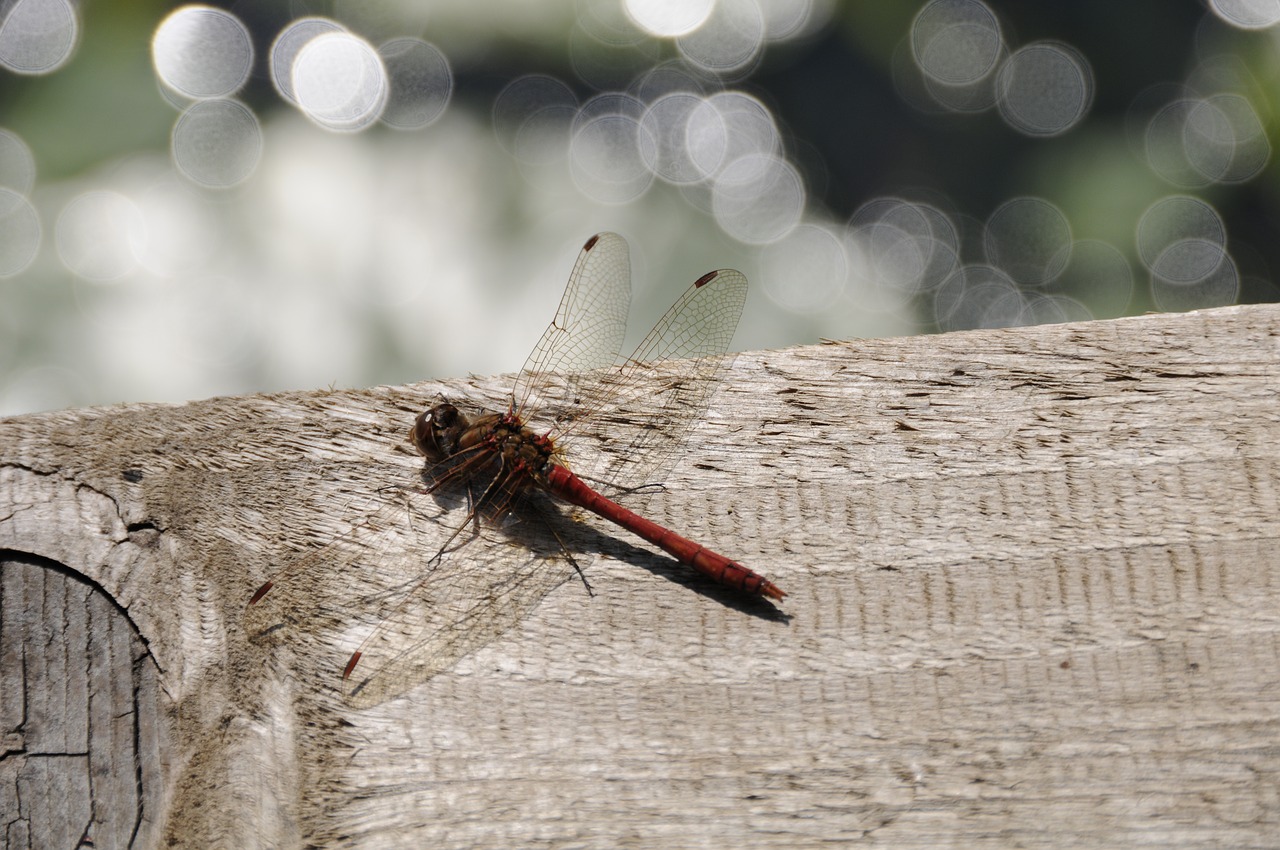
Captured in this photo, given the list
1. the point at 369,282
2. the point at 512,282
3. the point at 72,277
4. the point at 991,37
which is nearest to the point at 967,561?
the point at 512,282

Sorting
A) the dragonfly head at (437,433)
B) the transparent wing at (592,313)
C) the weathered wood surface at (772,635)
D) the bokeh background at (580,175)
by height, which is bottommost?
the weathered wood surface at (772,635)

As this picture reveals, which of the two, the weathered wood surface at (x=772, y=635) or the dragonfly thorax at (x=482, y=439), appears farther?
the dragonfly thorax at (x=482, y=439)

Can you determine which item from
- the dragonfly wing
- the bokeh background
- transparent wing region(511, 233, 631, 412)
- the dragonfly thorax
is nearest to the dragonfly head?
the dragonfly thorax

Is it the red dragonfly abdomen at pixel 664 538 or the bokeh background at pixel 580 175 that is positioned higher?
the bokeh background at pixel 580 175

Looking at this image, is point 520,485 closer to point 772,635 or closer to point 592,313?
point 772,635

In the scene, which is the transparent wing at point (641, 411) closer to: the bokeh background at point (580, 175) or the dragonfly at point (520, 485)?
the dragonfly at point (520, 485)

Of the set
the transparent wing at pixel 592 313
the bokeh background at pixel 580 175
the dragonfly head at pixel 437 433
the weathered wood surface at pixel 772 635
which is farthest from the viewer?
the bokeh background at pixel 580 175

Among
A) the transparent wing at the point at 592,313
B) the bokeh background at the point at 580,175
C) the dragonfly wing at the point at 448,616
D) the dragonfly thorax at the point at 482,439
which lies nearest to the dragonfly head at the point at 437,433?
the dragonfly thorax at the point at 482,439

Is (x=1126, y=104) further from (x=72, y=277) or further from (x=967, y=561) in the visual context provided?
(x=72, y=277)
